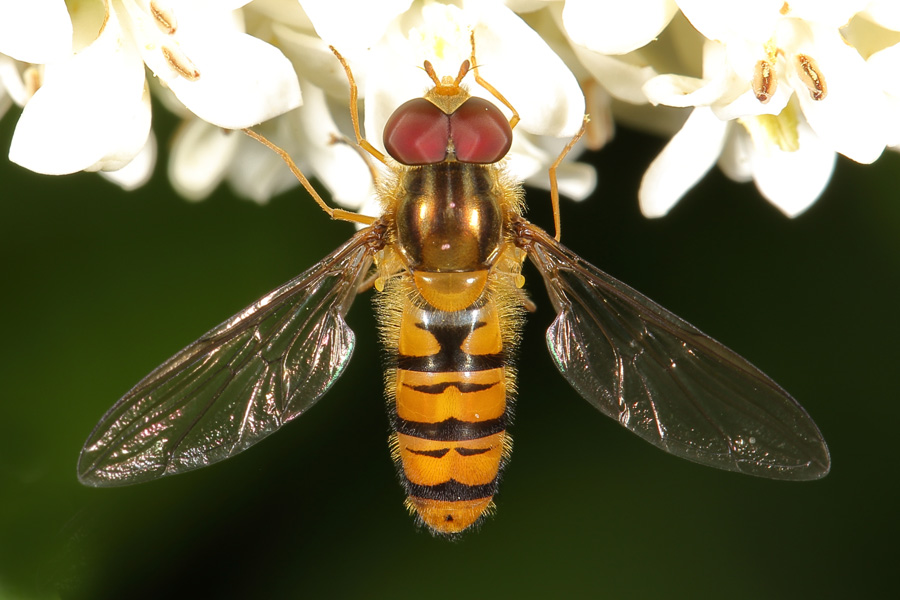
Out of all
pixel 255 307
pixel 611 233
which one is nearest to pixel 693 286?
pixel 611 233

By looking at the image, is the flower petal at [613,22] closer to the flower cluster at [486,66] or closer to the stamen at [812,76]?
the flower cluster at [486,66]

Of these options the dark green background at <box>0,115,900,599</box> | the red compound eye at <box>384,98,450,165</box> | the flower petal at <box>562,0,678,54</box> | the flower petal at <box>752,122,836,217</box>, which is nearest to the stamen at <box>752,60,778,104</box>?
the flower petal at <box>562,0,678,54</box>

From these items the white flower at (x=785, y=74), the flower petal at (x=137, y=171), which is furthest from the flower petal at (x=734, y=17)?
the flower petal at (x=137, y=171)

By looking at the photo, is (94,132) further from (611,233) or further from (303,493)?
(611,233)

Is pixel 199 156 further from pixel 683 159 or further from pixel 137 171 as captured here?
pixel 683 159

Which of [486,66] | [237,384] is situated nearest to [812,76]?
[486,66]

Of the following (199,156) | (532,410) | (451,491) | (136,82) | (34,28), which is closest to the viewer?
(34,28)
